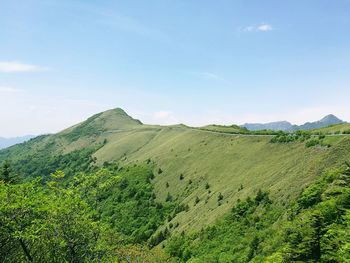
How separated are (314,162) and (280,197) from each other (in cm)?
662

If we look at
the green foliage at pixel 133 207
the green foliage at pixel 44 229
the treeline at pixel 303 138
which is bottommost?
the green foliage at pixel 133 207

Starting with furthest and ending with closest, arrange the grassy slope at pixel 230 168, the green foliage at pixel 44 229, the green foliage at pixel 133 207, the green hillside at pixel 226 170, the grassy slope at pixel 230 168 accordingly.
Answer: the green foliage at pixel 133 207 < the grassy slope at pixel 230 168 < the grassy slope at pixel 230 168 < the green hillside at pixel 226 170 < the green foliage at pixel 44 229

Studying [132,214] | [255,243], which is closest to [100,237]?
[255,243]

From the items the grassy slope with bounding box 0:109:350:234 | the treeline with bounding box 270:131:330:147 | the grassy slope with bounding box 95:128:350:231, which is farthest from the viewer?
the treeline with bounding box 270:131:330:147

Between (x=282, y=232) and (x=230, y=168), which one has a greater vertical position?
(x=230, y=168)

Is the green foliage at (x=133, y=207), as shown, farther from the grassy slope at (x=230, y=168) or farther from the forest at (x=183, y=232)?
the forest at (x=183, y=232)

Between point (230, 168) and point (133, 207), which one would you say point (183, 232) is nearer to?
point (230, 168)

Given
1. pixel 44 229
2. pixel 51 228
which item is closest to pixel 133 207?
pixel 51 228

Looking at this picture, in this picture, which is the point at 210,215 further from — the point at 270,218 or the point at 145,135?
the point at 145,135

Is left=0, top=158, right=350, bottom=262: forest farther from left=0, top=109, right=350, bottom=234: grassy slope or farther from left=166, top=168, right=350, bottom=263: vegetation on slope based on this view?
left=0, top=109, right=350, bottom=234: grassy slope

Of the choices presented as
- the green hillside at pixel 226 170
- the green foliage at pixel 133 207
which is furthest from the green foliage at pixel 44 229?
the green foliage at pixel 133 207

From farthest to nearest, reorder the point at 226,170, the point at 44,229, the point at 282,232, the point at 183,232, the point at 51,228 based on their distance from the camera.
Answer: the point at 226,170, the point at 183,232, the point at 282,232, the point at 51,228, the point at 44,229

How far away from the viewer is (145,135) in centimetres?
15912

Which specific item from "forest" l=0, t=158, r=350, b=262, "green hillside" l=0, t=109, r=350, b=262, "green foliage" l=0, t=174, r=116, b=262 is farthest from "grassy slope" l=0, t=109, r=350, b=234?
"green foliage" l=0, t=174, r=116, b=262
